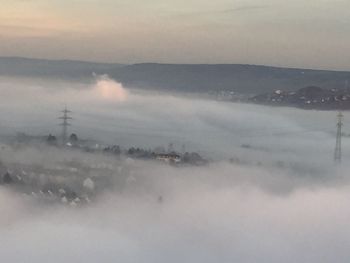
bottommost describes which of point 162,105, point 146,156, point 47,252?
point 47,252

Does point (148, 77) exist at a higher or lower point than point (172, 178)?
higher

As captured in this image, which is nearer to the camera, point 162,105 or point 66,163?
point 66,163

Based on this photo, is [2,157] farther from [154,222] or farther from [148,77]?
[148,77]

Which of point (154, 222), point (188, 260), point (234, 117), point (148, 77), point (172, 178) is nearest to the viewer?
point (188, 260)

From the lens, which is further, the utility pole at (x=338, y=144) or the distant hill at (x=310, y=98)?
the distant hill at (x=310, y=98)

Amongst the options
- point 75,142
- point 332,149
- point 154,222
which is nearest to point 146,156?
point 75,142

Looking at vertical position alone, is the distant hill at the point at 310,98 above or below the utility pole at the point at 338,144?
above

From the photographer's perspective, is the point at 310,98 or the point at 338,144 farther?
the point at 338,144

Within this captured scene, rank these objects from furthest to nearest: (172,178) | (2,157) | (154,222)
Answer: (172,178), (2,157), (154,222)
